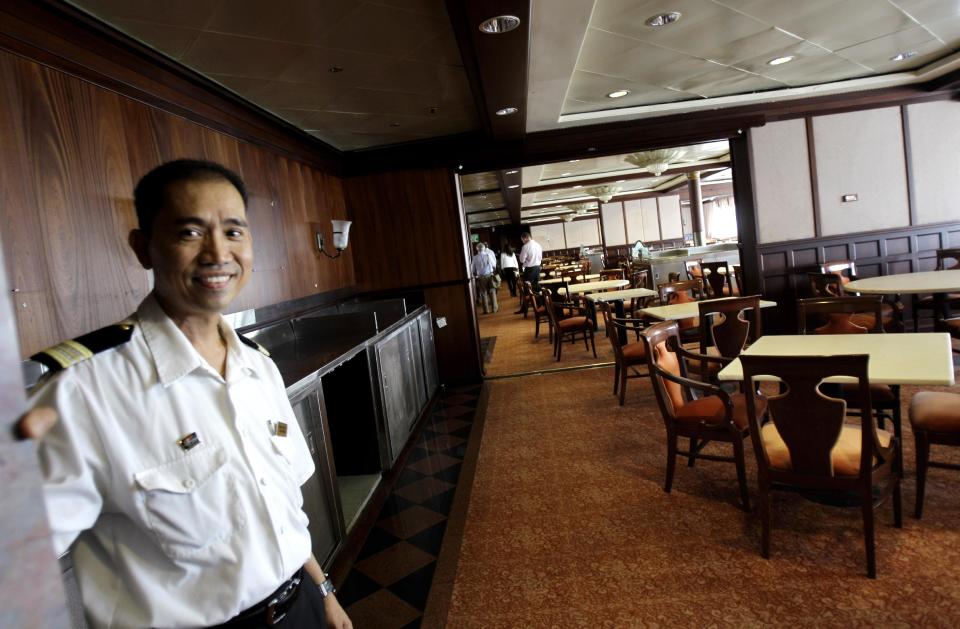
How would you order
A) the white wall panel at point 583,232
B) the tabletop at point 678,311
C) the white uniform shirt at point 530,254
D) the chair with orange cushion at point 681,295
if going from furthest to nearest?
1. the white wall panel at point 583,232
2. the white uniform shirt at point 530,254
3. the chair with orange cushion at point 681,295
4. the tabletop at point 678,311

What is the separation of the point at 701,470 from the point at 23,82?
3.87 meters

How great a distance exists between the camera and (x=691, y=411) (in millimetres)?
3029

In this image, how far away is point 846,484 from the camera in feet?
7.20

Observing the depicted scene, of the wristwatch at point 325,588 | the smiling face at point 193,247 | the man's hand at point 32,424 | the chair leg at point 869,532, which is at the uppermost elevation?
the smiling face at point 193,247

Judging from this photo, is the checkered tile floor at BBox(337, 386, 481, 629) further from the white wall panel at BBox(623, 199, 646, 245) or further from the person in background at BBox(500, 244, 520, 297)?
the white wall panel at BBox(623, 199, 646, 245)

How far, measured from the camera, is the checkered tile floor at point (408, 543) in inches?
94.0

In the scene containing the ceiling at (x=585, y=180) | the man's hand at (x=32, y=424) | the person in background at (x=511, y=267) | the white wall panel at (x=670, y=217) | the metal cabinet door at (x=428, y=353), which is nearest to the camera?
the man's hand at (x=32, y=424)

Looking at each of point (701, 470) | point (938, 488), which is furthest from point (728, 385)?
point (938, 488)

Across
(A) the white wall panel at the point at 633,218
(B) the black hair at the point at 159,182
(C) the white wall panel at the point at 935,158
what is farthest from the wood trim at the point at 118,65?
(A) the white wall panel at the point at 633,218

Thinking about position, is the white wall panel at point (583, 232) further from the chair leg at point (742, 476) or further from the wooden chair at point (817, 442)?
the wooden chair at point (817, 442)

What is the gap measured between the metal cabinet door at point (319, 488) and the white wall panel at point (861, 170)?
6.21 meters

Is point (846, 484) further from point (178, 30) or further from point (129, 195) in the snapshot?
point (178, 30)

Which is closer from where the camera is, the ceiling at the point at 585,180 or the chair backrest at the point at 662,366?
the chair backrest at the point at 662,366

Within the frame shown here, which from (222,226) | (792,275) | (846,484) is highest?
(222,226)
